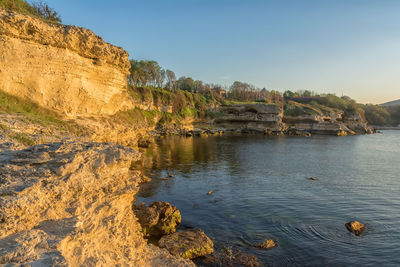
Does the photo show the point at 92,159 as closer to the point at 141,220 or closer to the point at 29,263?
the point at 29,263

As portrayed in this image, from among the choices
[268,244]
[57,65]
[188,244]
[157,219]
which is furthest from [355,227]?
[57,65]

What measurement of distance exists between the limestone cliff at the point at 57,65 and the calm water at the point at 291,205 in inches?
355

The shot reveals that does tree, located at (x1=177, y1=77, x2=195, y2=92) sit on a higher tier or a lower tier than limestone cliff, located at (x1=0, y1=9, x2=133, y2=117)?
higher

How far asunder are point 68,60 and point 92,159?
17.6 metres

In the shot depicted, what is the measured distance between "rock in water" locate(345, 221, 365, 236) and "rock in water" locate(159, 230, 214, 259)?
21.2 ft

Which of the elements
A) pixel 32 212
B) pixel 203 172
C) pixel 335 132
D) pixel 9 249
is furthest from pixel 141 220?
pixel 335 132

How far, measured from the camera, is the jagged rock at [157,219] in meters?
10.1

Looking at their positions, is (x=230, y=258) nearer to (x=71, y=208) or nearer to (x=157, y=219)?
(x=157, y=219)

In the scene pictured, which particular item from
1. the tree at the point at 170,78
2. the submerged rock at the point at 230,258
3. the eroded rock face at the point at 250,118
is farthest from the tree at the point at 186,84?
the submerged rock at the point at 230,258

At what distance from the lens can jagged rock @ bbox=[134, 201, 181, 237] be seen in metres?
10.1

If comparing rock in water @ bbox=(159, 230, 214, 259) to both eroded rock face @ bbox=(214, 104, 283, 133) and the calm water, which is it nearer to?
the calm water

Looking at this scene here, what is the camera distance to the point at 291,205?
13.9 m

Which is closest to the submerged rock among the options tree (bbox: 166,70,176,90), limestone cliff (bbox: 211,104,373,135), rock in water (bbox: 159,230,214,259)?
rock in water (bbox: 159,230,214,259)

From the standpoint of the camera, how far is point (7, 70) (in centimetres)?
1734
